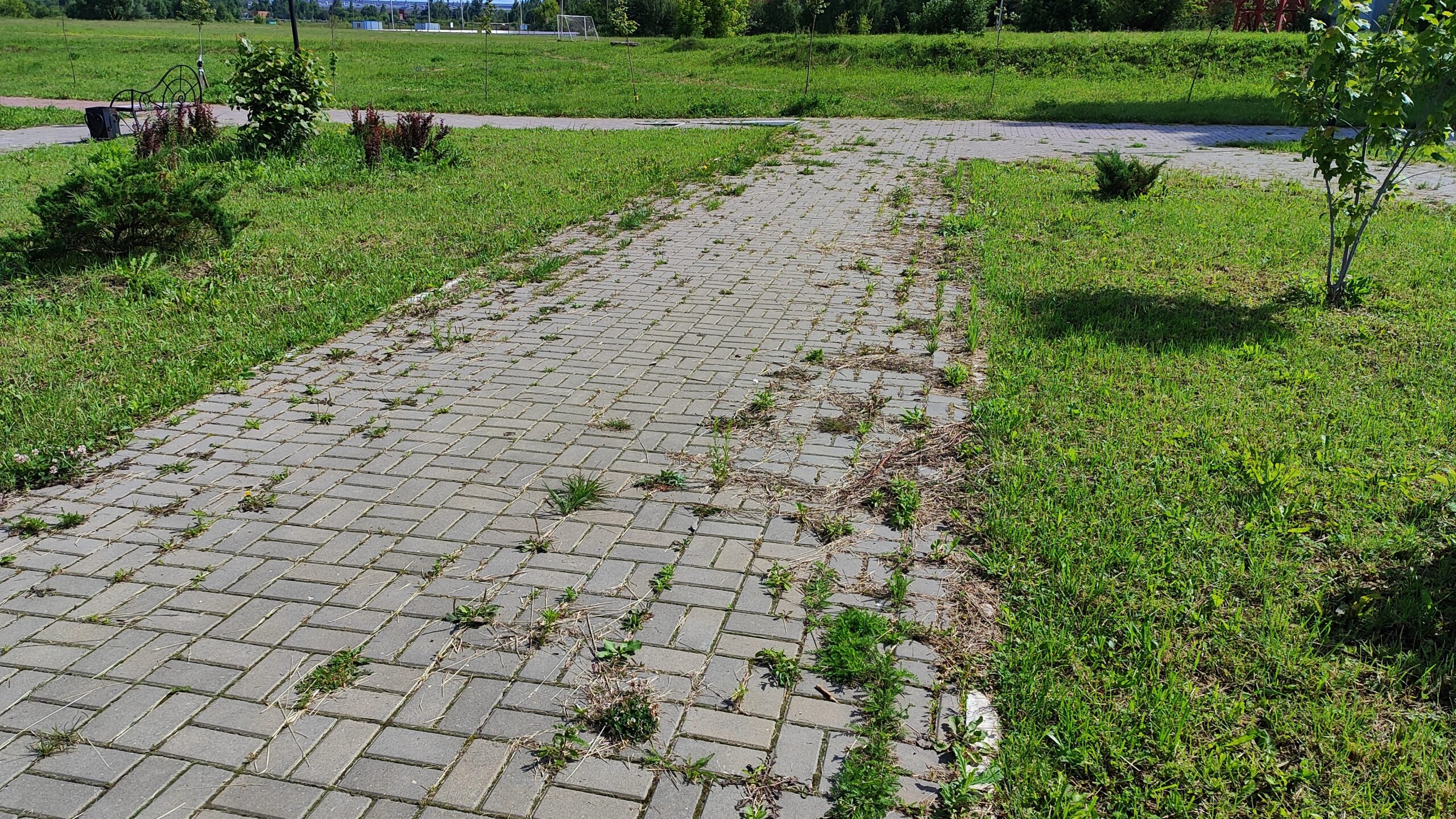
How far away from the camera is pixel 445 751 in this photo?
278 cm

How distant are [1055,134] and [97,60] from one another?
32.1m

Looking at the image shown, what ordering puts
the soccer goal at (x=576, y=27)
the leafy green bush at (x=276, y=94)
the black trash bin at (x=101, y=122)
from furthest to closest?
1. the soccer goal at (x=576, y=27)
2. the black trash bin at (x=101, y=122)
3. the leafy green bush at (x=276, y=94)

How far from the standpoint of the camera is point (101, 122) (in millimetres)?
15570

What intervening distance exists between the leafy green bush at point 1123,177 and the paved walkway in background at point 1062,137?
11.1ft

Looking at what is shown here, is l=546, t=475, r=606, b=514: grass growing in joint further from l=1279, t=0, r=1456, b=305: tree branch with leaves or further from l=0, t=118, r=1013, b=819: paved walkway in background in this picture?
l=1279, t=0, r=1456, b=305: tree branch with leaves

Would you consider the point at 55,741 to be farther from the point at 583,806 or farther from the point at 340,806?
the point at 583,806

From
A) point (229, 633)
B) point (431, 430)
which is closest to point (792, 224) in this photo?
point (431, 430)

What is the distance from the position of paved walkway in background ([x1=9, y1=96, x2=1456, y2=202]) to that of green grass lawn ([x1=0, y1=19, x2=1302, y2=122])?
1073 millimetres

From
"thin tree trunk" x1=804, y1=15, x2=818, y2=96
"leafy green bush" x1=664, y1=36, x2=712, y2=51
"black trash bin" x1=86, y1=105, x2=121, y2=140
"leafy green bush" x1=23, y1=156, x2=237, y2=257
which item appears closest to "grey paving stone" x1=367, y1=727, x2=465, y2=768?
"leafy green bush" x1=23, y1=156, x2=237, y2=257

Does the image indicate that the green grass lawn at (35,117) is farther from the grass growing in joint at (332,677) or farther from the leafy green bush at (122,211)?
the grass growing in joint at (332,677)

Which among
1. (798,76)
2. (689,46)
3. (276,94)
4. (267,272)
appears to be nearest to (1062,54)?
(798,76)

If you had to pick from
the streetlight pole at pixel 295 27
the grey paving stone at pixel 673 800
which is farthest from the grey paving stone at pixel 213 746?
the streetlight pole at pixel 295 27

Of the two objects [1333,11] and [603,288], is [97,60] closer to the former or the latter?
[603,288]

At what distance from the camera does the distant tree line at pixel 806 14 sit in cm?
3969
